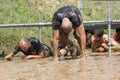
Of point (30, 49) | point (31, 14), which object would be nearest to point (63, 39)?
point (30, 49)

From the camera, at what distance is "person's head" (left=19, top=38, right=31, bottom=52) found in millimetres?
8594

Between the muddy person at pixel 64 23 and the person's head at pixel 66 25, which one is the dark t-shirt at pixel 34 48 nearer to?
the muddy person at pixel 64 23

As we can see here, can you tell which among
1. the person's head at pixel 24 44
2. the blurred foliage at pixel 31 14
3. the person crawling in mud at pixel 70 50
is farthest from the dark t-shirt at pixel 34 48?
the blurred foliage at pixel 31 14

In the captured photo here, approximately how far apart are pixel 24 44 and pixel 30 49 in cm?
27

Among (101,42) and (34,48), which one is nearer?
(34,48)

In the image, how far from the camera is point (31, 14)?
1326 centimetres

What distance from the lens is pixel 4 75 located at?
5.89 meters

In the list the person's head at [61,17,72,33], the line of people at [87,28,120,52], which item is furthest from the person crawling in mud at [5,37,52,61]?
the line of people at [87,28,120,52]

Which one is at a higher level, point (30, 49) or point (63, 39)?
point (63, 39)

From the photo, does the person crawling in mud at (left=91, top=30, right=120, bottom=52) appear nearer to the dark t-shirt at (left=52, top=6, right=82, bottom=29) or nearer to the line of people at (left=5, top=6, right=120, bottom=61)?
the line of people at (left=5, top=6, right=120, bottom=61)

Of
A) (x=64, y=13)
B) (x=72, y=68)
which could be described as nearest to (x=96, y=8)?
(x=64, y=13)

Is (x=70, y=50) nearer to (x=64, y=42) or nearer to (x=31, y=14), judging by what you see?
(x=64, y=42)

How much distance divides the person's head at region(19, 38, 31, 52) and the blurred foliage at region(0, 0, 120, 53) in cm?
182

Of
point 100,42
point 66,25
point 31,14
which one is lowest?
point 100,42
